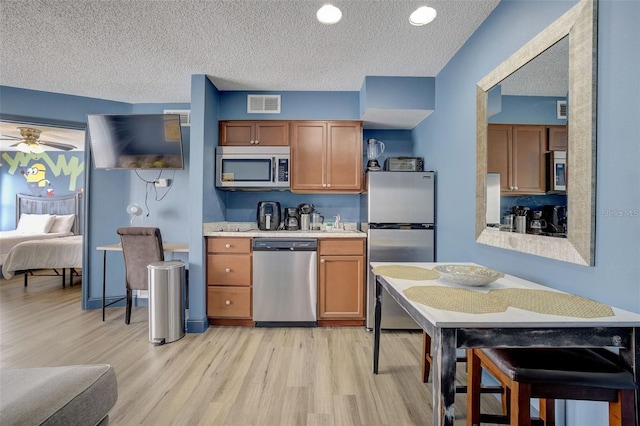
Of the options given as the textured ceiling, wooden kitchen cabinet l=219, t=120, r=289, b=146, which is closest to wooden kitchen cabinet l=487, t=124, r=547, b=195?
the textured ceiling

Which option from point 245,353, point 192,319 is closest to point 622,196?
point 245,353

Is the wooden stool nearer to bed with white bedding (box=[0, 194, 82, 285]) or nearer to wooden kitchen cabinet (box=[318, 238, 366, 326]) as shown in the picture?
wooden kitchen cabinet (box=[318, 238, 366, 326])

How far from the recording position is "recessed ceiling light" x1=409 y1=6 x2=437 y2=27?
6.09ft

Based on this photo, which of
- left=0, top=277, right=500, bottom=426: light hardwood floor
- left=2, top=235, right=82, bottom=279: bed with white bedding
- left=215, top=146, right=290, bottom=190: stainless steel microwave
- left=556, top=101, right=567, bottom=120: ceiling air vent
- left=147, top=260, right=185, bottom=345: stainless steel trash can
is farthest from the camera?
left=2, top=235, right=82, bottom=279: bed with white bedding

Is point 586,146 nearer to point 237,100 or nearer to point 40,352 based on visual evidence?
point 237,100

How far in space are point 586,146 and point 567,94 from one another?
272mm

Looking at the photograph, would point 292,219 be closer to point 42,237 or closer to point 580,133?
point 580,133

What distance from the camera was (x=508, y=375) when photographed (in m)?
1.01

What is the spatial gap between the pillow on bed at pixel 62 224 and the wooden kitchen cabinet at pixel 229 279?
195 inches

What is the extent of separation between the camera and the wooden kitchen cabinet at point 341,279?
9.60 ft

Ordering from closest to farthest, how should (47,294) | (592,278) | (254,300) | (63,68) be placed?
(592,278) < (63,68) < (254,300) < (47,294)

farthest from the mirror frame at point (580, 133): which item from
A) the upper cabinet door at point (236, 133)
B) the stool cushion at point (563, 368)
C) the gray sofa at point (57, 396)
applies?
the upper cabinet door at point (236, 133)

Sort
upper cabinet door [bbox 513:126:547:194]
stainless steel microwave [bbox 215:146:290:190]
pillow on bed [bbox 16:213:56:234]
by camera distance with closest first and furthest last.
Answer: upper cabinet door [bbox 513:126:547:194] → stainless steel microwave [bbox 215:146:290:190] → pillow on bed [bbox 16:213:56:234]

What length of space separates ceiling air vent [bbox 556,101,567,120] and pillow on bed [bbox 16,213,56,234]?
26.1 feet
